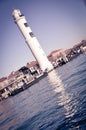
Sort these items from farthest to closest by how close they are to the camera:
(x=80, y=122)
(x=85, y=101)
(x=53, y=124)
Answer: (x=85, y=101), (x=53, y=124), (x=80, y=122)

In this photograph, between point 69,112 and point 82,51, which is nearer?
point 69,112

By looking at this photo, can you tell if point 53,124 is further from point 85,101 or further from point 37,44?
point 37,44

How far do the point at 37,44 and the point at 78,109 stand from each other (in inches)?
2136

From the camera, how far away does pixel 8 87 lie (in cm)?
6644

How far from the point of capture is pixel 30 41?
217ft

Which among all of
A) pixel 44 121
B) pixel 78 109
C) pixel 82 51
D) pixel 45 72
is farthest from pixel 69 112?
pixel 82 51

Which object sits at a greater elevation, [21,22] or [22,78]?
[21,22]

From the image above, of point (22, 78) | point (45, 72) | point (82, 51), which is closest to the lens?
point (45, 72)

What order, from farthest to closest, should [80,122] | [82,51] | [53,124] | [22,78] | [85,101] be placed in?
1. [82,51]
2. [22,78]
3. [85,101]
4. [53,124]
5. [80,122]

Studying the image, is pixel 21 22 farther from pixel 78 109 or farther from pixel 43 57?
pixel 78 109

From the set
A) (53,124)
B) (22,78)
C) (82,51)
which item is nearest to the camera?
(53,124)

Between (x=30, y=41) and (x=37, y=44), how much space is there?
7.58ft

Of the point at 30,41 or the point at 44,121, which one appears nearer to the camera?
the point at 44,121

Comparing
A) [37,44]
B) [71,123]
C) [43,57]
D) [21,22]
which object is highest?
[21,22]
